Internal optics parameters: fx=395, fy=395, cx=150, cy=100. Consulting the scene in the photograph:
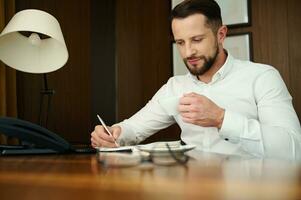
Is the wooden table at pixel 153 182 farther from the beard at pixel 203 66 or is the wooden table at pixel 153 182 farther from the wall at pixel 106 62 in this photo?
the wall at pixel 106 62

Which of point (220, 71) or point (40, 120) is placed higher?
point (220, 71)

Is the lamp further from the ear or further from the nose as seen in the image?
the ear

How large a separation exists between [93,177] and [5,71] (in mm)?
1912

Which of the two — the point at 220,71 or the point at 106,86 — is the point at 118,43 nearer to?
the point at 106,86

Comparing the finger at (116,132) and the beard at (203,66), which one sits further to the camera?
the beard at (203,66)

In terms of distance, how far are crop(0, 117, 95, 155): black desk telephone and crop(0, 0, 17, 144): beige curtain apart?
106 centimetres

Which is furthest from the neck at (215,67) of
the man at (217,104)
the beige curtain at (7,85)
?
the beige curtain at (7,85)

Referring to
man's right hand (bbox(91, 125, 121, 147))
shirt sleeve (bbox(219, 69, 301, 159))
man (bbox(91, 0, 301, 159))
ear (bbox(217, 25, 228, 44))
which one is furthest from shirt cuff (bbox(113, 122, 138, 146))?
ear (bbox(217, 25, 228, 44))

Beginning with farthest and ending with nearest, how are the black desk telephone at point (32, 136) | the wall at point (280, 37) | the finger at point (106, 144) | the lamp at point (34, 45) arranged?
the wall at point (280, 37) → the lamp at point (34, 45) → the finger at point (106, 144) → the black desk telephone at point (32, 136)

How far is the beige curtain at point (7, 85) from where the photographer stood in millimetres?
2391

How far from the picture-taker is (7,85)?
2498 mm

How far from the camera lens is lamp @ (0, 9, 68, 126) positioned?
7.17 ft

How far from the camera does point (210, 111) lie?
1.42 metres

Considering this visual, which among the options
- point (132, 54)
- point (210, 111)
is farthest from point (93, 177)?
point (132, 54)
